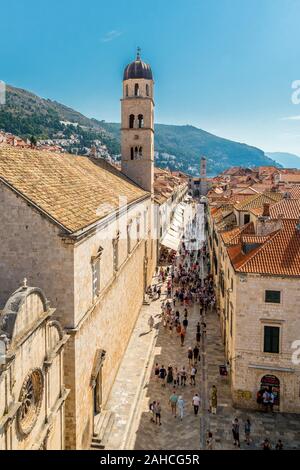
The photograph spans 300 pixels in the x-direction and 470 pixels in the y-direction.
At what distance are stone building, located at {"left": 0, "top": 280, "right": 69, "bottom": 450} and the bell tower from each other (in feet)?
95.3

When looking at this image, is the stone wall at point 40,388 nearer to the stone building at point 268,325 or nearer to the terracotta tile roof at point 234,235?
the stone building at point 268,325

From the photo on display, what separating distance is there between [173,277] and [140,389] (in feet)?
68.1

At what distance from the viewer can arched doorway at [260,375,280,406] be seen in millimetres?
20422

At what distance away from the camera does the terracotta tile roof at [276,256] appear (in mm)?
20016

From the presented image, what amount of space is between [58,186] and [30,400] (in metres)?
9.92

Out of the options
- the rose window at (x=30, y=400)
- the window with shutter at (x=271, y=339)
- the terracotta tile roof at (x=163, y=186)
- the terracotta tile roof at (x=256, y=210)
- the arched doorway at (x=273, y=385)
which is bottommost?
the arched doorway at (x=273, y=385)

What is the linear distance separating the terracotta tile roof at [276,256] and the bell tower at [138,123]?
2088 centimetres

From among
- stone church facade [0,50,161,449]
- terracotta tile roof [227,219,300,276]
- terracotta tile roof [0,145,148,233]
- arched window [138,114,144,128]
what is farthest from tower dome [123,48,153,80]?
terracotta tile roof [227,219,300,276]

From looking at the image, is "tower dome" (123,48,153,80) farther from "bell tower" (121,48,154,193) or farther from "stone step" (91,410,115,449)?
"stone step" (91,410,115,449)

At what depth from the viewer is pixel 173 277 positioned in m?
42.1

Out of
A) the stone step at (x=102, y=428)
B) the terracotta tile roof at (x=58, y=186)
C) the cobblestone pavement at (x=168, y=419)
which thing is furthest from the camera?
the cobblestone pavement at (x=168, y=419)

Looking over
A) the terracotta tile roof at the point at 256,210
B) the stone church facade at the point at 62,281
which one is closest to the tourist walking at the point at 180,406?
the stone church facade at the point at 62,281
